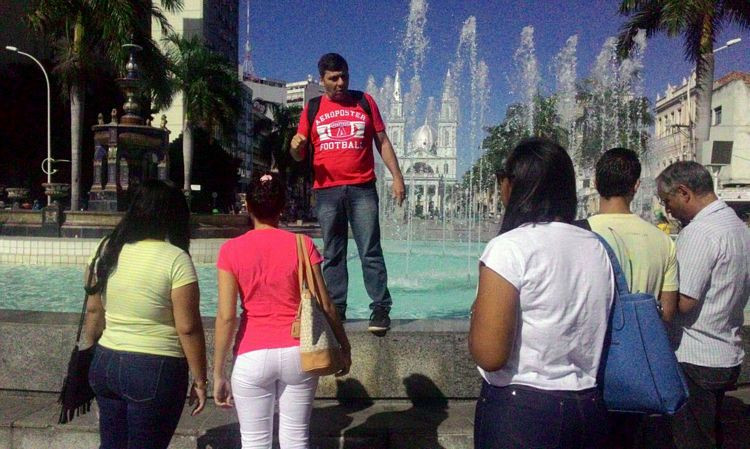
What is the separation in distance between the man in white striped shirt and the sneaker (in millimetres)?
1723

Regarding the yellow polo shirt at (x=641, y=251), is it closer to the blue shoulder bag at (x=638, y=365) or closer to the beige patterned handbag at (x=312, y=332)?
the blue shoulder bag at (x=638, y=365)

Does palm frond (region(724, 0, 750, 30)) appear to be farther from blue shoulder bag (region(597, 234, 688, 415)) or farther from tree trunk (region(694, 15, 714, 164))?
blue shoulder bag (region(597, 234, 688, 415))

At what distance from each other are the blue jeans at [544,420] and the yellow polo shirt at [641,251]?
753 millimetres

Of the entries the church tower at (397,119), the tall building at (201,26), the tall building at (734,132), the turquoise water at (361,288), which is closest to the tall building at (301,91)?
the tall building at (201,26)

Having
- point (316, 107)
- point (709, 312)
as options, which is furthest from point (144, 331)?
point (709, 312)

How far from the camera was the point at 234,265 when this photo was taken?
2.68 meters

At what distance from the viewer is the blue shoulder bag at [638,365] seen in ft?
6.59

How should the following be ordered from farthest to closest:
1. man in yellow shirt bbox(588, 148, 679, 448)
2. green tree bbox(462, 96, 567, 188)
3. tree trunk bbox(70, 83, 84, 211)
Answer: green tree bbox(462, 96, 567, 188)
tree trunk bbox(70, 83, 84, 211)
man in yellow shirt bbox(588, 148, 679, 448)

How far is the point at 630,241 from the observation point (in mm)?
2635

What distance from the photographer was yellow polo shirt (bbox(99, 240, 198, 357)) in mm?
2623

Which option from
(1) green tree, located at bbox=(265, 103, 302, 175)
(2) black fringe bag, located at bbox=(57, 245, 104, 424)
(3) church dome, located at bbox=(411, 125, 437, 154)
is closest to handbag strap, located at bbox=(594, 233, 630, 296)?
(2) black fringe bag, located at bbox=(57, 245, 104, 424)

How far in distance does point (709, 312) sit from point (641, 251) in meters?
0.50

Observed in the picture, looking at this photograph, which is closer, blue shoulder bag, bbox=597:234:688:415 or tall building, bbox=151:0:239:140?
blue shoulder bag, bbox=597:234:688:415

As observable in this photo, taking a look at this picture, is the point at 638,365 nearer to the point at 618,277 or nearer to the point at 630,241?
the point at 618,277
